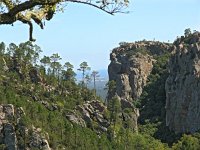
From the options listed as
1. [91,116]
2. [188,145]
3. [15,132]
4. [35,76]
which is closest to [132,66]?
[35,76]

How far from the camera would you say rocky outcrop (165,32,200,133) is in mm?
118088

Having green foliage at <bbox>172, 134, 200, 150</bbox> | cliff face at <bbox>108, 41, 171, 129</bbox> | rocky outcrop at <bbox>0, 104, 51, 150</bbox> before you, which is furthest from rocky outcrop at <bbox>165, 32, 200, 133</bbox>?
rocky outcrop at <bbox>0, 104, 51, 150</bbox>

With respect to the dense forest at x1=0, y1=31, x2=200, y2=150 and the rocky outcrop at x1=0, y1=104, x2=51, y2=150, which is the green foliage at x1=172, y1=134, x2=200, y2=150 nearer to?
the dense forest at x1=0, y1=31, x2=200, y2=150

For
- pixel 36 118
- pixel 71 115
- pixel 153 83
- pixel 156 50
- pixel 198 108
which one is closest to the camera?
pixel 36 118

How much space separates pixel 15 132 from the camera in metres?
83.0

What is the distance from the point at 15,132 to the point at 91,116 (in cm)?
2307

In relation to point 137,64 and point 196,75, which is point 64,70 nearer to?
point 196,75

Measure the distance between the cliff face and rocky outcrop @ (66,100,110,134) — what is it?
3699 centimetres

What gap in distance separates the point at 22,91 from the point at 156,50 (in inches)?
3206

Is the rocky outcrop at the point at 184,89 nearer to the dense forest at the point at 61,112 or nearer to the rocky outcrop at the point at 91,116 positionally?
the dense forest at the point at 61,112

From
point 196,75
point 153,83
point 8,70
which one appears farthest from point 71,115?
point 153,83

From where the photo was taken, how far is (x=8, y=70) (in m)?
106

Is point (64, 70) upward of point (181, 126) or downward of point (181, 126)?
upward

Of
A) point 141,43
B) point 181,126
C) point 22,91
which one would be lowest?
point 181,126
